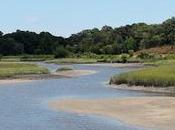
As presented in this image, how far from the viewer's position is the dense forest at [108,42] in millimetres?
166500

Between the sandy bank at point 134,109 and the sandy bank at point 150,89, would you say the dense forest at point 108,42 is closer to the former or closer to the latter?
the sandy bank at point 150,89

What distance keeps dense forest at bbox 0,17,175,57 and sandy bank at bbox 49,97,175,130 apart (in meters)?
122

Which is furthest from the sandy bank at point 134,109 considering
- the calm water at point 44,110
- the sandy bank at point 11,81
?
the sandy bank at point 11,81

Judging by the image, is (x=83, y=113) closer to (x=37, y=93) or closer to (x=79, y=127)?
(x=79, y=127)

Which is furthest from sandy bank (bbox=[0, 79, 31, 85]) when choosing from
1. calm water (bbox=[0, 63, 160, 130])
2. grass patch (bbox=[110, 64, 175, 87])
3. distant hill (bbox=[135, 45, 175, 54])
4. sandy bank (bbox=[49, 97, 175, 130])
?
distant hill (bbox=[135, 45, 175, 54])

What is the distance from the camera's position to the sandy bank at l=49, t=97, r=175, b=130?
96.4 feet

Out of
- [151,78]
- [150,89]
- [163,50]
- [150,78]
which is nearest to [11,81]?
[150,78]

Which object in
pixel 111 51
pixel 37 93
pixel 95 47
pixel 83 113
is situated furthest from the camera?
pixel 95 47

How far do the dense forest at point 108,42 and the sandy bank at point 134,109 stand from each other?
122 metres

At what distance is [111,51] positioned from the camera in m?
166

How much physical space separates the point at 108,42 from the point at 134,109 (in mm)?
145503

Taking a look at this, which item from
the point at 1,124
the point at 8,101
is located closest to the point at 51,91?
the point at 8,101

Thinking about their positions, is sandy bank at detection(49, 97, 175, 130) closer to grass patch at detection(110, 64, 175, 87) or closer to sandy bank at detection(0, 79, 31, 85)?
grass patch at detection(110, 64, 175, 87)

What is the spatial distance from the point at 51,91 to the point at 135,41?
403 ft
